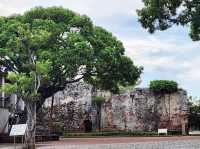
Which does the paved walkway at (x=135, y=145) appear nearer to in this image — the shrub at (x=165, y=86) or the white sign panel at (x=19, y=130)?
the white sign panel at (x=19, y=130)

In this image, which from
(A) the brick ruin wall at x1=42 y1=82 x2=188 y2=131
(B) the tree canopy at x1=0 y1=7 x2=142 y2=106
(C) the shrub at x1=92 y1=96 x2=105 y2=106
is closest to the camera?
(B) the tree canopy at x1=0 y1=7 x2=142 y2=106

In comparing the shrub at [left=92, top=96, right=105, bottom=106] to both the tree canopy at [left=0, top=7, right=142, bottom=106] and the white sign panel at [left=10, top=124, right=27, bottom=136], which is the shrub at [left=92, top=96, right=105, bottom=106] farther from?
the white sign panel at [left=10, top=124, right=27, bottom=136]

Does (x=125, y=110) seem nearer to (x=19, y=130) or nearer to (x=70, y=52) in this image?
(x=70, y=52)

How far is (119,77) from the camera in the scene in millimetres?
38562

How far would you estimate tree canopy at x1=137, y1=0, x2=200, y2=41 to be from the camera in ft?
46.2

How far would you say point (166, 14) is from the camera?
14469 mm

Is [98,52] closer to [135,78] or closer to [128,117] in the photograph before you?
[135,78]

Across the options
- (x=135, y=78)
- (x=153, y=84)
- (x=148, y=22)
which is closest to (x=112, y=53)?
(x=135, y=78)

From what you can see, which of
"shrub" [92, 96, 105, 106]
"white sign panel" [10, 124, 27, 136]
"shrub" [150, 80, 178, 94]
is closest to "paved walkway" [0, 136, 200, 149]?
"white sign panel" [10, 124, 27, 136]

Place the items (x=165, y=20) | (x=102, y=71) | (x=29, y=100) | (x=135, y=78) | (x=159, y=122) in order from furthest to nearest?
(x=159, y=122) → (x=135, y=78) → (x=102, y=71) → (x=29, y=100) → (x=165, y=20)

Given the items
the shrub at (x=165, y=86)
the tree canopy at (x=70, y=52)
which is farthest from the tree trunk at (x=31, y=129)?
the shrub at (x=165, y=86)

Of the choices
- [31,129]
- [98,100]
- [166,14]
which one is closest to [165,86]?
[98,100]

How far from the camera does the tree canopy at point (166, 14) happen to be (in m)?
14.1

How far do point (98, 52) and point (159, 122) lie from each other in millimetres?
12543
